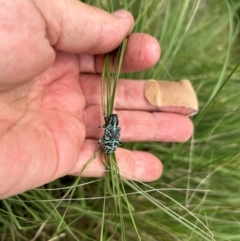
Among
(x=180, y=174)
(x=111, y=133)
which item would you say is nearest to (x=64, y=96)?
(x=111, y=133)

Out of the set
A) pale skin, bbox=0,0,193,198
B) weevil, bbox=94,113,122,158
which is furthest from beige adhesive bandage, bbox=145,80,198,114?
weevil, bbox=94,113,122,158

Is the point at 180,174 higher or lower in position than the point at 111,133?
lower

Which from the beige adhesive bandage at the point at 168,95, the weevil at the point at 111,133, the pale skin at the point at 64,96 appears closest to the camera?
the pale skin at the point at 64,96

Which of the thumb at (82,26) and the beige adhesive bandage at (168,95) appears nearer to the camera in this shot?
the thumb at (82,26)

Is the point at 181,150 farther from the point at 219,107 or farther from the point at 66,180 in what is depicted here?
the point at 66,180

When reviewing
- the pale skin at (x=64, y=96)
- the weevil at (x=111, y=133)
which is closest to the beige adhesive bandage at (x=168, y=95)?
the pale skin at (x=64, y=96)

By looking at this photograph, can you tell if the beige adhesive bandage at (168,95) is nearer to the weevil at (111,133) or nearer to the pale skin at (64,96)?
the pale skin at (64,96)

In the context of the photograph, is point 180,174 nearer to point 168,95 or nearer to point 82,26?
point 168,95
